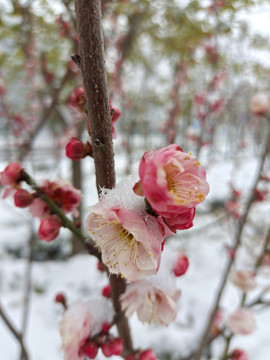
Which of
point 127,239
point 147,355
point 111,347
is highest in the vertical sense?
point 127,239

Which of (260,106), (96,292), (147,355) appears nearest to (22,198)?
(147,355)

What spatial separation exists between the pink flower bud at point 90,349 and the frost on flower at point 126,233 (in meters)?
0.24

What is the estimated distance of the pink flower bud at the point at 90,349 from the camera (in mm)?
533

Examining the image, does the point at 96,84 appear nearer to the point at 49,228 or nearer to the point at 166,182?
the point at 166,182

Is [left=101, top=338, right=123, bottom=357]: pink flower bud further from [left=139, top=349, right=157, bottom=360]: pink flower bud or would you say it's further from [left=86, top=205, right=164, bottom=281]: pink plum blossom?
→ [left=86, top=205, right=164, bottom=281]: pink plum blossom

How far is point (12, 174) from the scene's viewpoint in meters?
0.53

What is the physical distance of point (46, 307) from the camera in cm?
252

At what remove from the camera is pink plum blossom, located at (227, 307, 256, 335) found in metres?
1.16

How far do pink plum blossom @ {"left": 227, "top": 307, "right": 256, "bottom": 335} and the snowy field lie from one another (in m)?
0.58

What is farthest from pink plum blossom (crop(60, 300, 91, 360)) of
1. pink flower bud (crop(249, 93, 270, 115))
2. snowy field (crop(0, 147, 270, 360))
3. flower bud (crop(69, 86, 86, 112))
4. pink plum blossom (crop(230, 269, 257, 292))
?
pink flower bud (crop(249, 93, 270, 115))

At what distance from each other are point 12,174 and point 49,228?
0.44ft

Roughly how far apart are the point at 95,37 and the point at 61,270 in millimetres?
3228

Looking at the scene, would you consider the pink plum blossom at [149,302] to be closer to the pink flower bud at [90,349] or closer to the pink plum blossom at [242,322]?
the pink flower bud at [90,349]

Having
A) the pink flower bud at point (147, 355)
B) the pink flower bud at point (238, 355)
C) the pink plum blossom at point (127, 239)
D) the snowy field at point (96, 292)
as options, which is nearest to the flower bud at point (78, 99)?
the pink plum blossom at point (127, 239)
